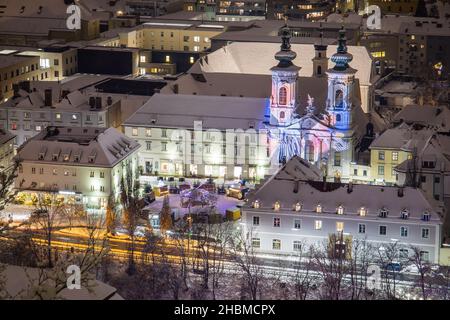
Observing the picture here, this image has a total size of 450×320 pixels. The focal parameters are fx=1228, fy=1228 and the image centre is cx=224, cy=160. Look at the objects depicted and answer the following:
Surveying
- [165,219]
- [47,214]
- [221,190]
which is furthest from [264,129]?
[47,214]

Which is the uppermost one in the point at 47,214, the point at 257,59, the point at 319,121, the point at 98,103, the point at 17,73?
the point at 257,59

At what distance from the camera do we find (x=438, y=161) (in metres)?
50.4

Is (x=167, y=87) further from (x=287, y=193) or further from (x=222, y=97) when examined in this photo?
(x=287, y=193)

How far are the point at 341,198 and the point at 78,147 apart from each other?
1347cm

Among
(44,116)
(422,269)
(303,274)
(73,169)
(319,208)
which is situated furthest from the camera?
(44,116)

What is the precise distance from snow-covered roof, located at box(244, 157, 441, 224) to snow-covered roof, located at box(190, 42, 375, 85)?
67.8 ft

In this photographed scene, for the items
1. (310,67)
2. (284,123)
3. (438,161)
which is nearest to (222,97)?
(284,123)

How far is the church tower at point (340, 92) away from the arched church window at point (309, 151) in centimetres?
147

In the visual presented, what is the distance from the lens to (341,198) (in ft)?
153

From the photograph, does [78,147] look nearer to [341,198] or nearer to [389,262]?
[341,198]

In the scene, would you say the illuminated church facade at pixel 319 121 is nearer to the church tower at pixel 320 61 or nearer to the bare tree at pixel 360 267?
the church tower at pixel 320 61

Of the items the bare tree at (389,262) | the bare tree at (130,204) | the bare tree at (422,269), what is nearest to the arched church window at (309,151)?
the bare tree at (130,204)

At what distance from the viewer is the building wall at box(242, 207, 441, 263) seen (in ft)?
149

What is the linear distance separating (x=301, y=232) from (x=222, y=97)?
1547 centimetres
